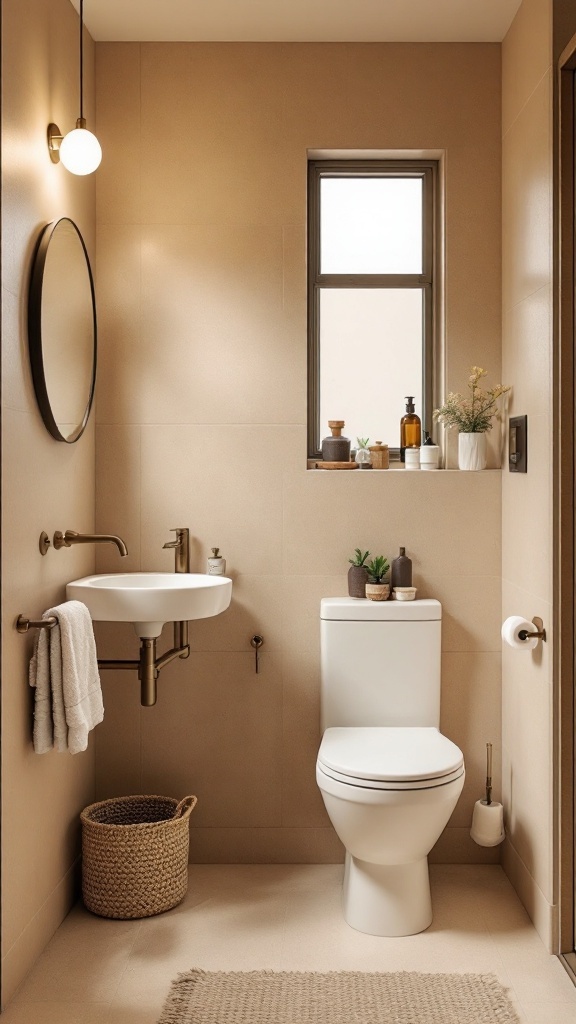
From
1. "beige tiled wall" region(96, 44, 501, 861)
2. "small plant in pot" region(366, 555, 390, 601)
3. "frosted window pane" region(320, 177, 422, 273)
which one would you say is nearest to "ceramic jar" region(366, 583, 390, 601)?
"small plant in pot" region(366, 555, 390, 601)

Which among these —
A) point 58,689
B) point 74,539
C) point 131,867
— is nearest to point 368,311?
point 74,539

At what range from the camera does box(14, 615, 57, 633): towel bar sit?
1.96m

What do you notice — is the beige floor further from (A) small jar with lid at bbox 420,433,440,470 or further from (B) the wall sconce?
(B) the wall sconce

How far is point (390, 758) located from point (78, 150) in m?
1.75

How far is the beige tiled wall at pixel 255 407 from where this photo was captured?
8.72ft

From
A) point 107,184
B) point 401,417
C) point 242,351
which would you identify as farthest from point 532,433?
point 107,184

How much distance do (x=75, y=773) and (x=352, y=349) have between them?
1.59 m

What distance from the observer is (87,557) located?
2588 millimetres

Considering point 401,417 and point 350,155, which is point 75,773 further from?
point 350,155

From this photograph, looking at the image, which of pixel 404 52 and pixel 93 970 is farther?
pixel 404 52

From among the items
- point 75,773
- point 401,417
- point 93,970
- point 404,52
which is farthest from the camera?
point 401,417

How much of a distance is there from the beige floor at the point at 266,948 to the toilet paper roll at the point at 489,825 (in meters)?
0.14

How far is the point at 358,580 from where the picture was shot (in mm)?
2617

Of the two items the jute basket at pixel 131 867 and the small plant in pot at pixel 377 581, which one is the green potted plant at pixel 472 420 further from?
the jute basket at pixel 131 867
